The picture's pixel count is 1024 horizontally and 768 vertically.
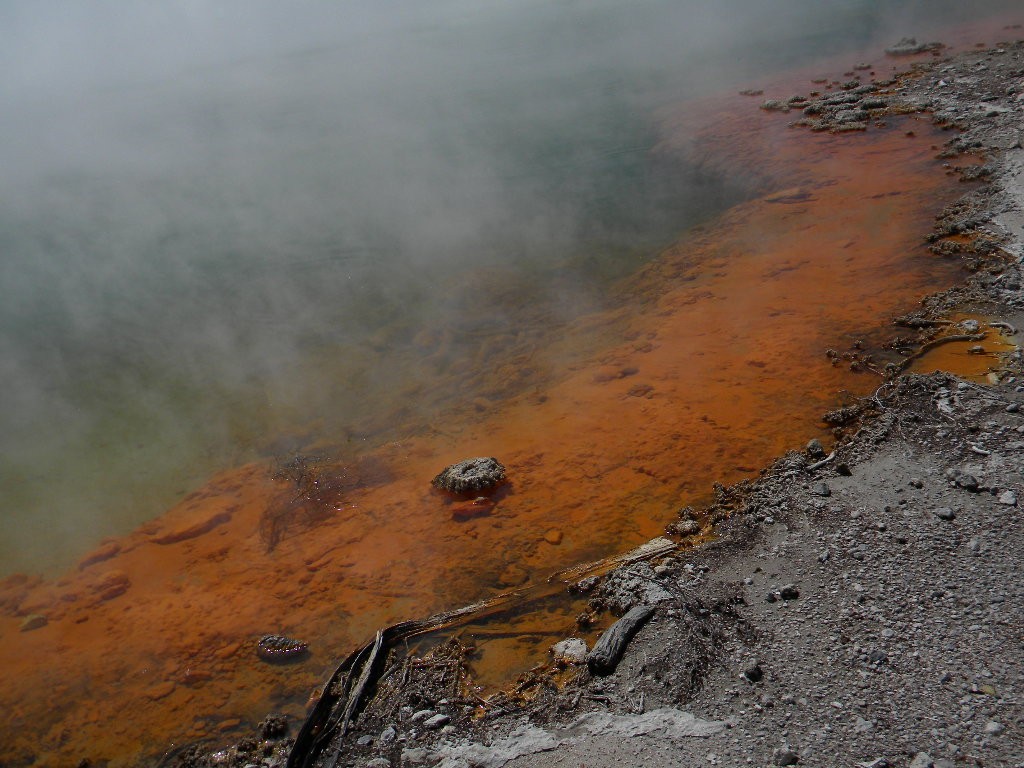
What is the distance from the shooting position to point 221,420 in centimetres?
817

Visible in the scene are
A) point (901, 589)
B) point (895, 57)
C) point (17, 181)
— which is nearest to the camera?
point (901, 589)

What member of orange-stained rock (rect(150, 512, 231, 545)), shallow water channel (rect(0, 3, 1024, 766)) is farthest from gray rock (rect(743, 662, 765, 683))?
orange-stained rock (rect(150, 512, 231, 545))

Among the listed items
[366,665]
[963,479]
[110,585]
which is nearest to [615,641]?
[366,665]

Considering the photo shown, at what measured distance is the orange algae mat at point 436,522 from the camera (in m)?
4.98

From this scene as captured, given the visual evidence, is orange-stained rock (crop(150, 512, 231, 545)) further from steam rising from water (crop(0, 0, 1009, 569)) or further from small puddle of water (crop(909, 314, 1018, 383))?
small puddle of water (crop(909, 314, 1018, 383))

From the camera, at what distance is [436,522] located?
19.8ft

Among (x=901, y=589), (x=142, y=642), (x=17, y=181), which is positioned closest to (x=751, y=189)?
(x=901, y=589)

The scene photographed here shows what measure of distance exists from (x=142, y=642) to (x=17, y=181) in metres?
20.9

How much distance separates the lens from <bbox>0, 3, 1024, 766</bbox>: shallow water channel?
5.21m

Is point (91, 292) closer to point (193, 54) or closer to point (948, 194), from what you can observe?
point (948, 194)

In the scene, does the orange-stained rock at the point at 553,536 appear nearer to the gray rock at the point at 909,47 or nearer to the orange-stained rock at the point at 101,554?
the orange-stained rock at the point at 101,554

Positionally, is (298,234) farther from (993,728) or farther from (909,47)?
(909,47)

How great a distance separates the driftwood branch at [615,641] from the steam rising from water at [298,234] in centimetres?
432

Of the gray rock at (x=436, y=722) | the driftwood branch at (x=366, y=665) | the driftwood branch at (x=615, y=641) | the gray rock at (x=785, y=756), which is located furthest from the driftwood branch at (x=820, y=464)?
the gray rock at (x=436, y=722)
